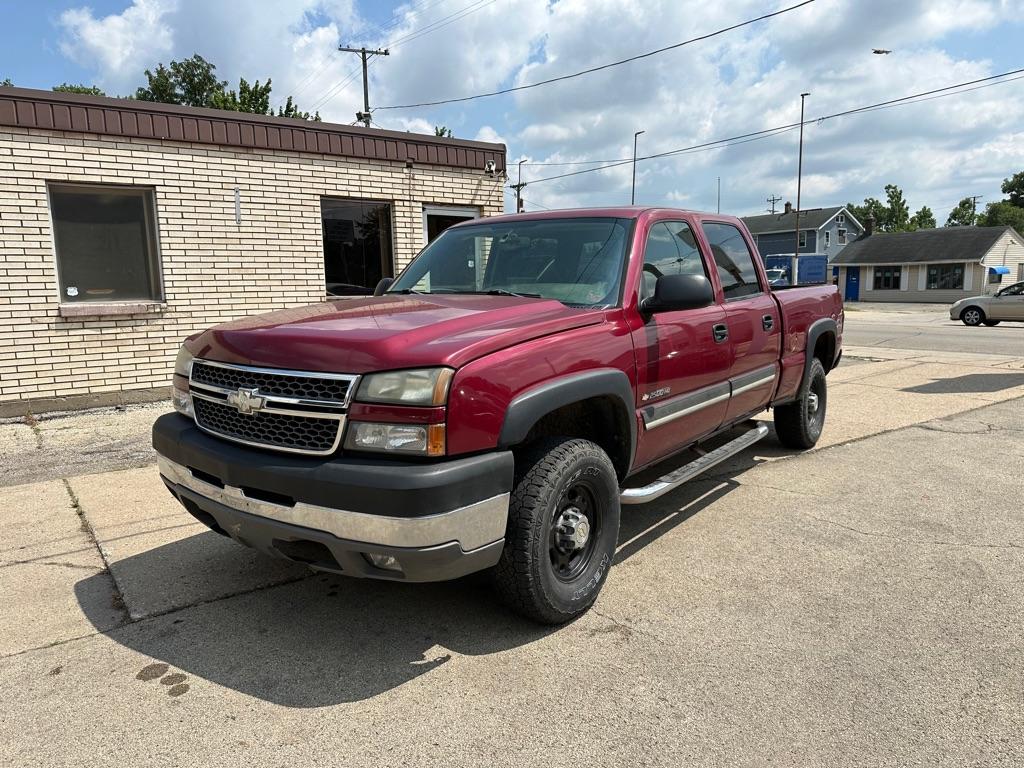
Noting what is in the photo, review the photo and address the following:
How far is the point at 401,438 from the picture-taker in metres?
2.60

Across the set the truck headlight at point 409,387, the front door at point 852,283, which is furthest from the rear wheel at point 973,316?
the front door at point 852,283

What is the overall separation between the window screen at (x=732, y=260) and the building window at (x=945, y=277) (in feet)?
163

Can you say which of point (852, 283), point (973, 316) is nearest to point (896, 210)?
point (852, 283)

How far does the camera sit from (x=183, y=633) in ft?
10.5

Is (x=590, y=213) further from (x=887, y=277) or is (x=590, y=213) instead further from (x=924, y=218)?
(x=924, y=218)

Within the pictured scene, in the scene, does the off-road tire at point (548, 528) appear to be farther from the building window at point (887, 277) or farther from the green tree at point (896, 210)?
the green tree at point (896, 210)

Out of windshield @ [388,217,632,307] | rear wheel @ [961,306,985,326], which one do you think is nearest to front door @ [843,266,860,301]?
rear wheel @ [961,306,985,326]

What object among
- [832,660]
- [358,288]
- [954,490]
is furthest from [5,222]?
[954,490]

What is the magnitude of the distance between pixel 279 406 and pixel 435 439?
67 centimetres

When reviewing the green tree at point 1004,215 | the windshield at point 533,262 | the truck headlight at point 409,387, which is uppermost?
the green tree at point 1004,215

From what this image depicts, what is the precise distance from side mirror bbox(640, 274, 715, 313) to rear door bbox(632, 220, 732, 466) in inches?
7.5

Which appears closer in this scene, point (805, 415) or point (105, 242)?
point (805, 415)

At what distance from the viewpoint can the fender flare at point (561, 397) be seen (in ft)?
9.13

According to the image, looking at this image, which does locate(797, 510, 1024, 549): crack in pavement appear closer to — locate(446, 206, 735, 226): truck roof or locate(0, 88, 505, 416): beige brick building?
locate(446, 206, 735, 226): truck roof
